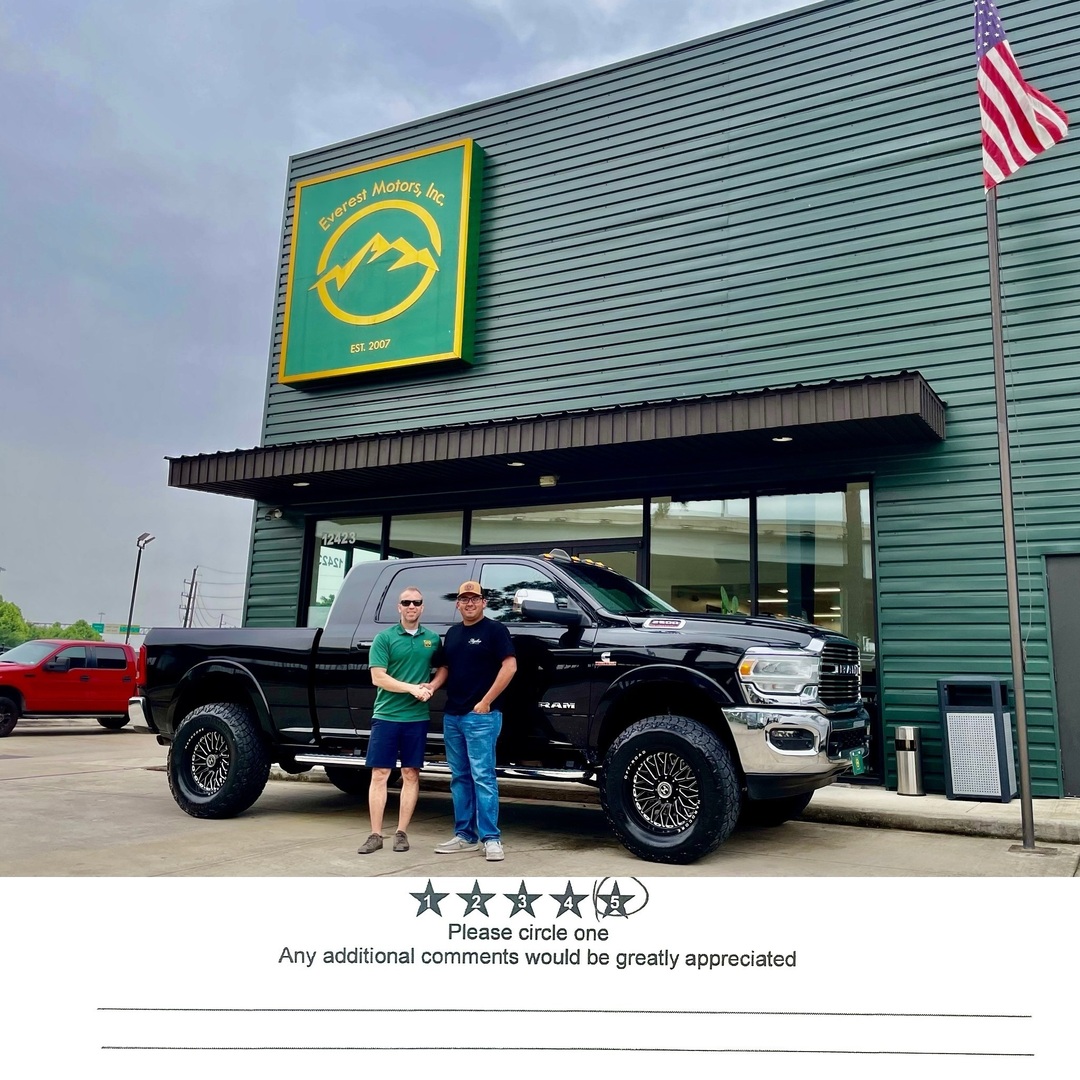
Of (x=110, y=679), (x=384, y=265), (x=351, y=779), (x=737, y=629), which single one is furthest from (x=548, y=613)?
(x=110, y=679)

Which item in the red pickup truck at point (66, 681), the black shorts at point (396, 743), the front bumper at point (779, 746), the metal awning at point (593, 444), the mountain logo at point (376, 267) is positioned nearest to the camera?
the front bumper at point (779, 746)

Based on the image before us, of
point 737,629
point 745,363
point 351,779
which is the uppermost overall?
point 745,363

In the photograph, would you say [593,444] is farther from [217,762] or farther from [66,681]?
[66,681]

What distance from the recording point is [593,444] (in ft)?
33.4

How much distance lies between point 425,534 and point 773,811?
7.07 metres

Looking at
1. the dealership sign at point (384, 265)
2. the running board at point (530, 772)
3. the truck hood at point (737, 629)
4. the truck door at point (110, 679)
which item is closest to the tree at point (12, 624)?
the truck door at point (110, 679)

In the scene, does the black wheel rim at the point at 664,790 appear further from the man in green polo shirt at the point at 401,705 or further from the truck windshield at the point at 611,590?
the man in green polo shirt at the point at 401,705

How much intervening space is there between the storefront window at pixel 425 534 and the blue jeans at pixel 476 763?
22.0 ft

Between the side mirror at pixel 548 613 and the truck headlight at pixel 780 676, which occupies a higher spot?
the side mirror at pixel 548 613

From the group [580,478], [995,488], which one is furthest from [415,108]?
[995,488]

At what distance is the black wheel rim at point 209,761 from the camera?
7.53m
